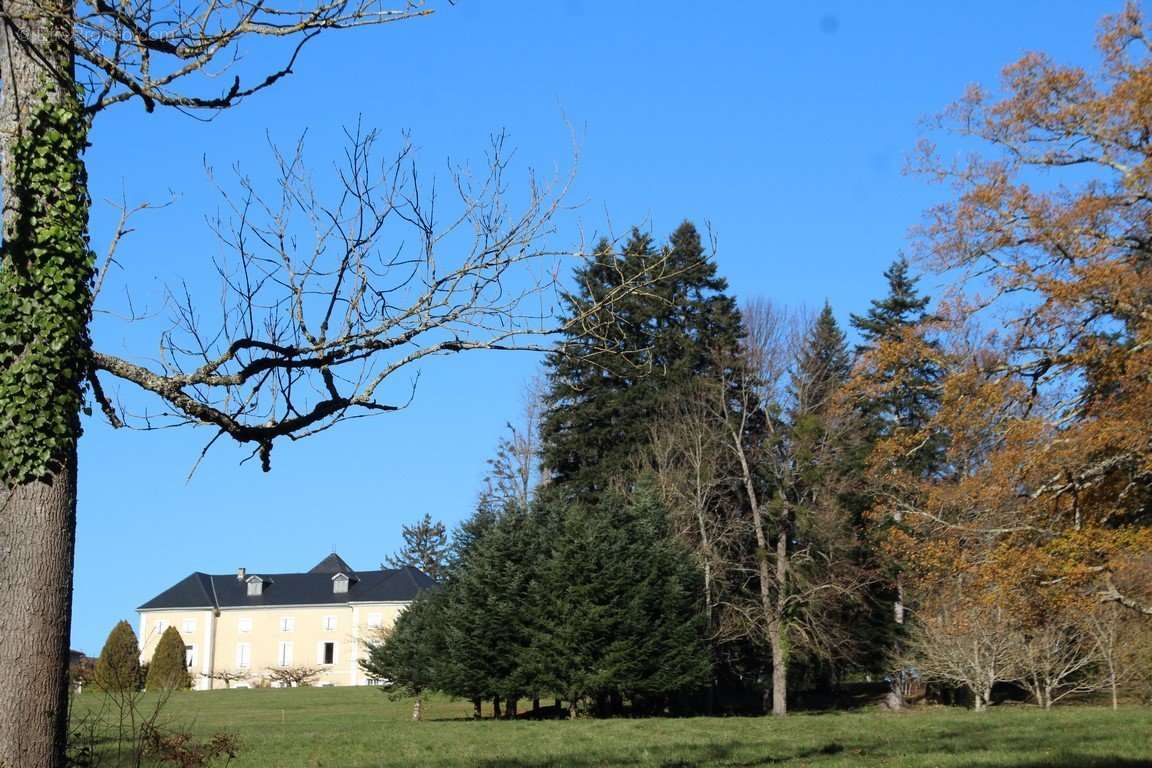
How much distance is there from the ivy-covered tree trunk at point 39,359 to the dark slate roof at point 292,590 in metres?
66.6

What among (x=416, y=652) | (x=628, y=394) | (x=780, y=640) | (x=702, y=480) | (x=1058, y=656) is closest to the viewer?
(x=1058, y=656)

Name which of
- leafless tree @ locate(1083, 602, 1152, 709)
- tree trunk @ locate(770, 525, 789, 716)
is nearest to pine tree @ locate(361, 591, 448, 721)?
tree trunk @ locate(770, 525, 789, 716)

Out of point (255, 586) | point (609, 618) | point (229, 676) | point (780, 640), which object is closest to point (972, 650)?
point (780, 640)

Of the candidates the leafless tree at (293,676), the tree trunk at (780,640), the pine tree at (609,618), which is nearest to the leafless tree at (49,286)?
the pine tree at (609,618)

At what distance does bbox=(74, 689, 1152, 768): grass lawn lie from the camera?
43.4 feet

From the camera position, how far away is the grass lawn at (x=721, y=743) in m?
13.2

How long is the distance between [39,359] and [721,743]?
513 inches

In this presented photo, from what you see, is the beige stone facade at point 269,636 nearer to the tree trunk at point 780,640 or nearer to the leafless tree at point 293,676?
the leafless tree at point 293,676

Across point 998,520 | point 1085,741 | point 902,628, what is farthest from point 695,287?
point 1085,741

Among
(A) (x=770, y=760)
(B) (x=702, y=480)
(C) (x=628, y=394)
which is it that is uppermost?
(C) (x=628, y=394)

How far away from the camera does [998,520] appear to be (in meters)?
18.3

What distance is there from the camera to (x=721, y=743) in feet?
55.5

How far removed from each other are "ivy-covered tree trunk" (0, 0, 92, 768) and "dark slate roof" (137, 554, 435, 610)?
6662 centimetres

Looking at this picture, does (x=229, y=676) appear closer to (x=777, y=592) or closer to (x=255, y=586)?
(x=255, y=586)
